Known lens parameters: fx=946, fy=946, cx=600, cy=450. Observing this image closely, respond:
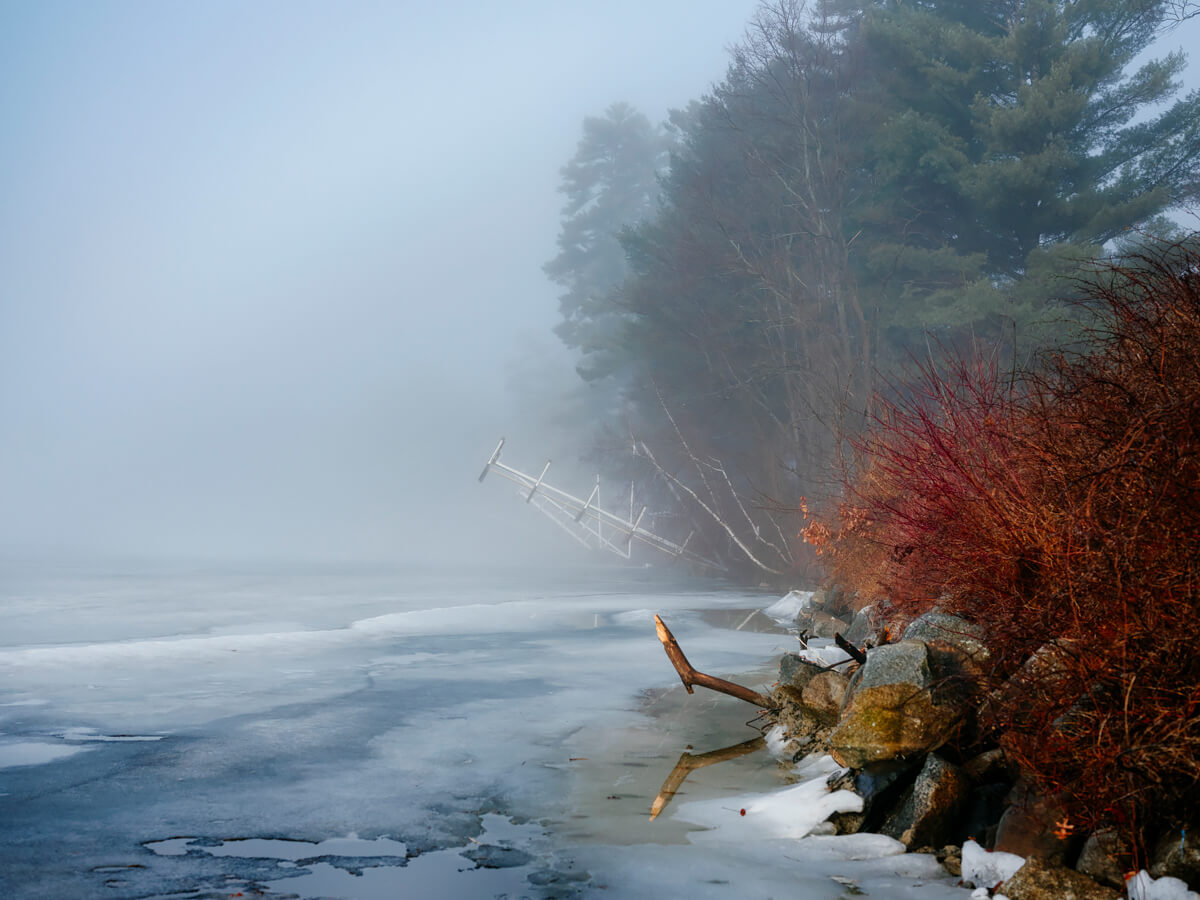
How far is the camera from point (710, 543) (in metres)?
30.7

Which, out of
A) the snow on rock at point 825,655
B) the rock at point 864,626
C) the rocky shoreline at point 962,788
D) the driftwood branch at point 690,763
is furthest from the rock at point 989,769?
the rock at point 864,626

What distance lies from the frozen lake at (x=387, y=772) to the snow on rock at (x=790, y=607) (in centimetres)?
289

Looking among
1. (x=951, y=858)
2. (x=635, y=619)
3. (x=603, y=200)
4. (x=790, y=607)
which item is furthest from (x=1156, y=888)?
(x=603, y=200)

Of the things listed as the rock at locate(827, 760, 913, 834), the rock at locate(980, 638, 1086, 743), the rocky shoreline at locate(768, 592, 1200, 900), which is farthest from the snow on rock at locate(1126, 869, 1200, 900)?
the rock at locate(827, 760, 913, 834)

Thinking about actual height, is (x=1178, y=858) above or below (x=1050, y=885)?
above

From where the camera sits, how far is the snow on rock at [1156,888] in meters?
3.43

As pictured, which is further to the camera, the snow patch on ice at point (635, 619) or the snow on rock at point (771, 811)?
the snow patch on ice at point (635, 619)

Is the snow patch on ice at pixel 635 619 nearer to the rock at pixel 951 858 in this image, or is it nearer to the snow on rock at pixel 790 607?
the snow on rock at pixel 790 607

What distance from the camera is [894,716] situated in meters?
5.27

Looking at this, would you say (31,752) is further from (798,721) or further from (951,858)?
(951,858)

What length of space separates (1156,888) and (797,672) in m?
3.80

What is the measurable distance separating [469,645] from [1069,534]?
10.0 meters

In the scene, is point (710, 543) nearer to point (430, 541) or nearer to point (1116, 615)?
point (1116, 615)

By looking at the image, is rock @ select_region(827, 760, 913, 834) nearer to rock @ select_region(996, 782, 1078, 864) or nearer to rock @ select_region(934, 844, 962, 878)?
rock @ select_region(934, 844, 962, 878)
